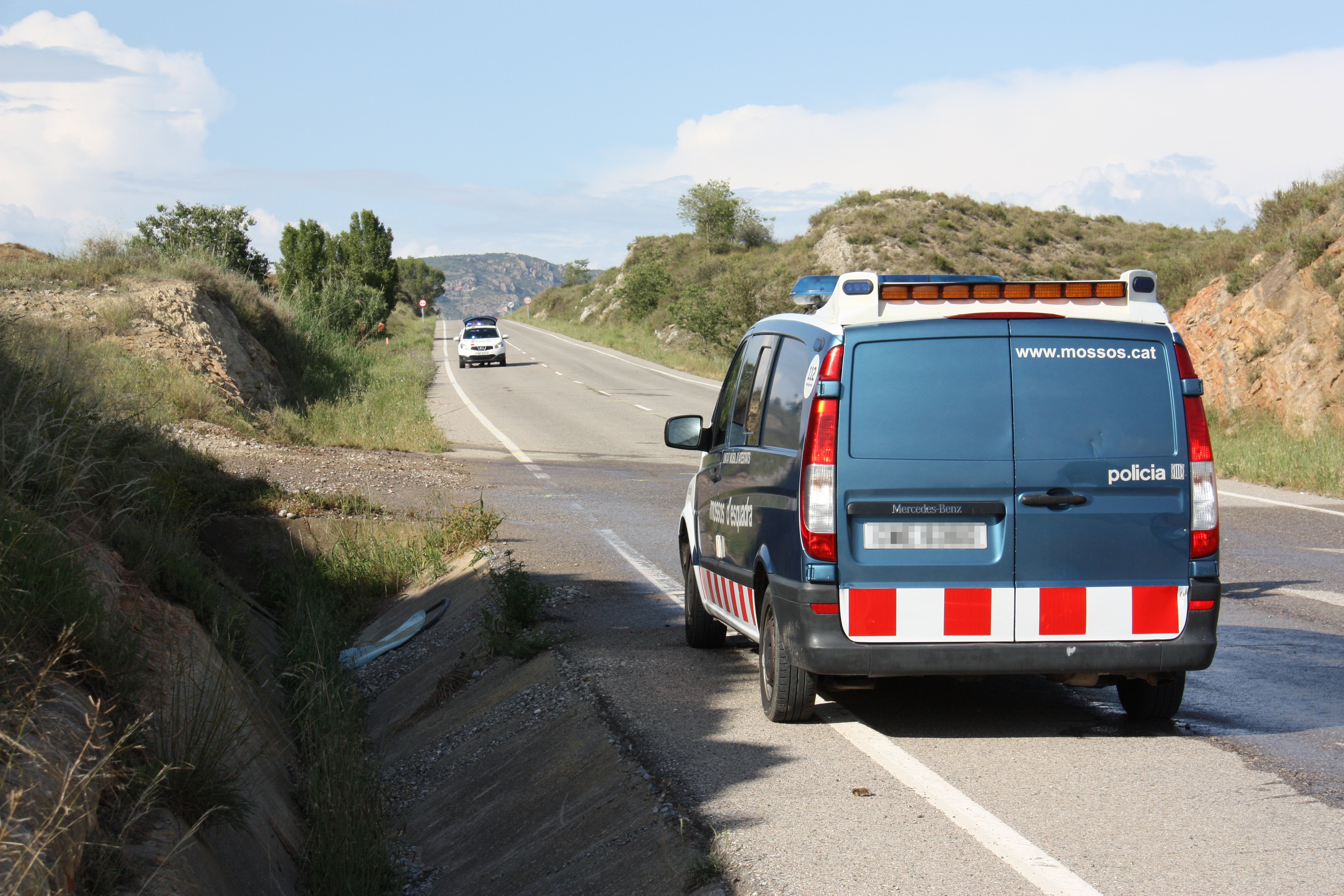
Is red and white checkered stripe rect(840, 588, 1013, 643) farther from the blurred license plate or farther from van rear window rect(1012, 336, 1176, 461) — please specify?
van rear window rect(1012, 336, 1176, 461)

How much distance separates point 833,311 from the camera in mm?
5219

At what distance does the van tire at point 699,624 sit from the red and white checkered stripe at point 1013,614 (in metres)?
2.27

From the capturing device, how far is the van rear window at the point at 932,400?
16.2 feet

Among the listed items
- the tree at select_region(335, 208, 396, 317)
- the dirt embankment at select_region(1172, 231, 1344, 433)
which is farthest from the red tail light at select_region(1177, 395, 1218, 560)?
the tree at select_region(335, 208, 396, 317)

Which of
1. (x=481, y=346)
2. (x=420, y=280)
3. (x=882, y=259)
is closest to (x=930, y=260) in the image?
(x=882, y=259)

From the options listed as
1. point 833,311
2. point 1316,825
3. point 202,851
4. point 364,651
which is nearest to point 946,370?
point 833,311

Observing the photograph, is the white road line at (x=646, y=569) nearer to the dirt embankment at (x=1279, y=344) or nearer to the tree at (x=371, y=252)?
the dirt embankment at (x=1279, y=344)

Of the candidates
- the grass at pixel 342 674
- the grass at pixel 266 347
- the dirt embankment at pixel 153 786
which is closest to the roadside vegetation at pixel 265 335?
the grass at pixel 266 347

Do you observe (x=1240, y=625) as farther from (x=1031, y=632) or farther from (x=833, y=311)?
(x=833, y=311)

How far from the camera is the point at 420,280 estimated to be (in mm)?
153125

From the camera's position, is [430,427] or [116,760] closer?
[116,760]

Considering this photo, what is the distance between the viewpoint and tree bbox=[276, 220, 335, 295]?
47.6 metres

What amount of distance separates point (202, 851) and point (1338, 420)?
18.1 m

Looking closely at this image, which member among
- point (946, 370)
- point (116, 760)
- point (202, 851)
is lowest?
point (202, 851)
